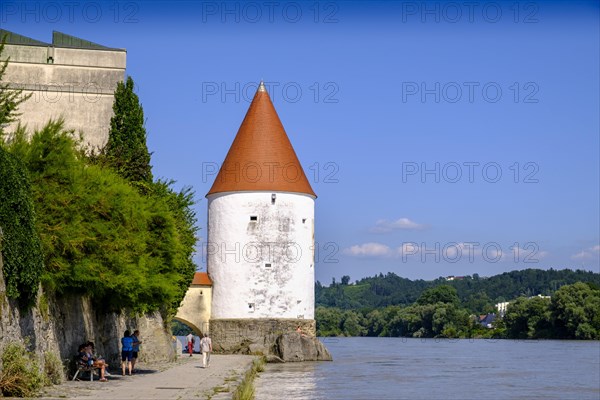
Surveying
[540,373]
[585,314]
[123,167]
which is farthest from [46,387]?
[585,314]

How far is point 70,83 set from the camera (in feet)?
97.2

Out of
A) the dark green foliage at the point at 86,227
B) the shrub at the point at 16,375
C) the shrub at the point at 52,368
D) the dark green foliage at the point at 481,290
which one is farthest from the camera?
the dark green foliage at the point at 481,290

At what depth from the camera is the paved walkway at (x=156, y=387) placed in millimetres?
14840

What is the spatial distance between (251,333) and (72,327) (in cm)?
2085

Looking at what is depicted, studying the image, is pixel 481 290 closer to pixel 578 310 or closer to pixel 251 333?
pixel 578 310

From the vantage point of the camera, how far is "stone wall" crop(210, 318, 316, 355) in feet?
130

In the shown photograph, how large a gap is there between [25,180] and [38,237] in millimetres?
1020

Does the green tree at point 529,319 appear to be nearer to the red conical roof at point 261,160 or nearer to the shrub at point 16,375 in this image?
the red conical roof at point 261,160

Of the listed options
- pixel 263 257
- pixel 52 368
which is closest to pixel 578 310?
pixel 263 257

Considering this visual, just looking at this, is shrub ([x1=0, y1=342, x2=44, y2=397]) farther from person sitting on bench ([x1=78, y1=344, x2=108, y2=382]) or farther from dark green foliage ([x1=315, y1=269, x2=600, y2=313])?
dark green foliage ([x1=315, y1=269, x2=600, y2=313])

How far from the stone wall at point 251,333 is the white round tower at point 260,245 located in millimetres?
43

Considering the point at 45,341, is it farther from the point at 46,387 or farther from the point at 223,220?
the point at 223,220

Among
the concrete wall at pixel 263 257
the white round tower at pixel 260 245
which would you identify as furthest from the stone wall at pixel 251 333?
the concrete wall at pixel 263 257

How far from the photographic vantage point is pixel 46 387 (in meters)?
15.8
